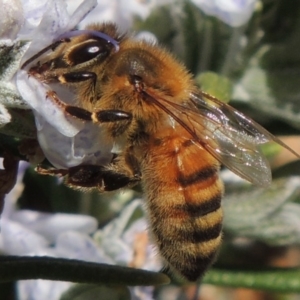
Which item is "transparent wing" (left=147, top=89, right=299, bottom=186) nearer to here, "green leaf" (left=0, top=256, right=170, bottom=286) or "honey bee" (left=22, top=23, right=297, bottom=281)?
"honey bee" (left=22, top=23, right=297, bottom=281)

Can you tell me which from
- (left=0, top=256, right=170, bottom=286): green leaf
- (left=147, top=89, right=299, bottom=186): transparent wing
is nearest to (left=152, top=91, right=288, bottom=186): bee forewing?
(left=147, top=89, right=299, bottom=186): transparent wing

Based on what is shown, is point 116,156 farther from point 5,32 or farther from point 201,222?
point 5,32

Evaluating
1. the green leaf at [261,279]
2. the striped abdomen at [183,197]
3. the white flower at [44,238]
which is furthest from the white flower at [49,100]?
the green leaf at [261,279]

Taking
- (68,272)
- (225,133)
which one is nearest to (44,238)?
(68,272)

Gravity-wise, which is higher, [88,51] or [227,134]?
[88,51]

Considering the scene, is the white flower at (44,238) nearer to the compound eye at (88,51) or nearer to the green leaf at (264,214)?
the green leaf at (264,214)

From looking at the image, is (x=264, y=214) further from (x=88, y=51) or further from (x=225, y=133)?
(x=88, y=51)

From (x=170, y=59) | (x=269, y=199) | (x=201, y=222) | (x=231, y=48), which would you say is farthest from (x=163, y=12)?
(x=201, y=222)
